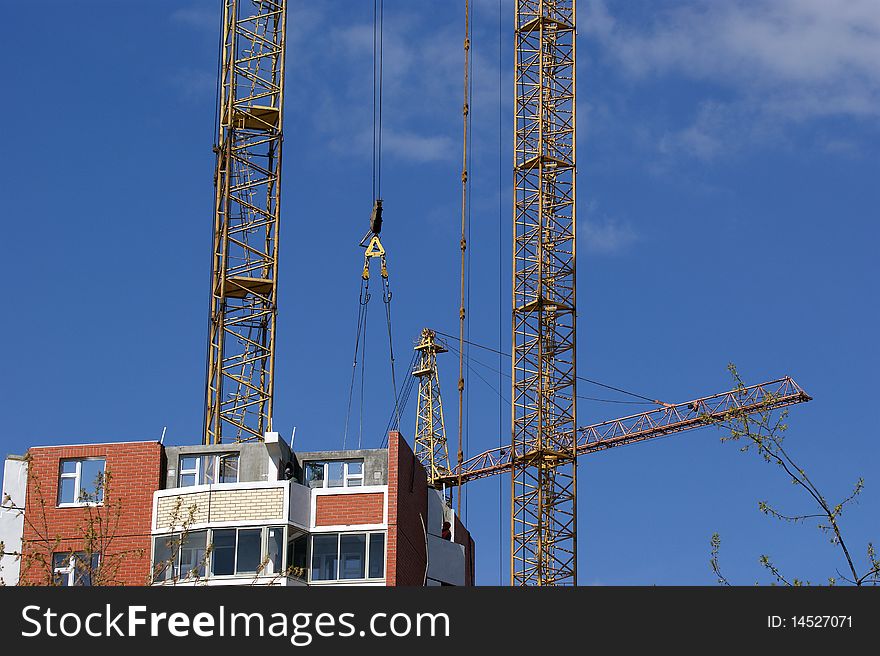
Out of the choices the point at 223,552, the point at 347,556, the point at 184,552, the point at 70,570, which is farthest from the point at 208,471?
the point at 70,570

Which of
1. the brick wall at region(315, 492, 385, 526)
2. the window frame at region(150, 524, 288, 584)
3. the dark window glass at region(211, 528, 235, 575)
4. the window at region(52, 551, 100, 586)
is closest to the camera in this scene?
the window at region(52, 551, 100, 586)

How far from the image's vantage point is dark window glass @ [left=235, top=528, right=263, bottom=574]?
226 ft

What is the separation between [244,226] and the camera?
97688mm

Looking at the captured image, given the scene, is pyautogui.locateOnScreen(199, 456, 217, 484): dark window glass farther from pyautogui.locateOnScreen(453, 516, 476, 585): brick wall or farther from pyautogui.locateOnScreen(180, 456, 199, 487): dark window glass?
pyautogui.locateOnScreen(453, 516, 476, 585): brick wall

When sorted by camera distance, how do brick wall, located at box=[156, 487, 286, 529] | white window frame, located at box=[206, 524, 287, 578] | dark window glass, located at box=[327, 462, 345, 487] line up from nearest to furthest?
white window frame, located at box=[206, 524, 287, 578] → brick wall, located at box=[156, 487, 286, 529] → dark window glass, located at box=[327, 462, 345, 487]

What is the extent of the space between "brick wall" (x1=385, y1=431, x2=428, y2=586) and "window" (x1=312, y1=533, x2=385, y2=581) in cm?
49

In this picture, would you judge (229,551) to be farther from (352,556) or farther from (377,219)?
(377,219)

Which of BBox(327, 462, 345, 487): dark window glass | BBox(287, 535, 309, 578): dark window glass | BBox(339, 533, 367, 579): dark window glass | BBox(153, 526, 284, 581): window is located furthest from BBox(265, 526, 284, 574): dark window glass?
BBox(327, 462, 345, 487): dark window glass

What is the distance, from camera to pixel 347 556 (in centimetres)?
6988

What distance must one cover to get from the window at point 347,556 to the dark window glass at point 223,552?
10.4ft

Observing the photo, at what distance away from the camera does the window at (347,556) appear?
69.2 metres

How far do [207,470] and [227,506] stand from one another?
2.56 m

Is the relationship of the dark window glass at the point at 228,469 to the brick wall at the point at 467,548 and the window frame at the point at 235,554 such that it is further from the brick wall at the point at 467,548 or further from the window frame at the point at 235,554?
the brick wall at the point at 467,548

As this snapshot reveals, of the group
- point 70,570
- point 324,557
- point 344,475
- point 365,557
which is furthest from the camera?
point 344,475
